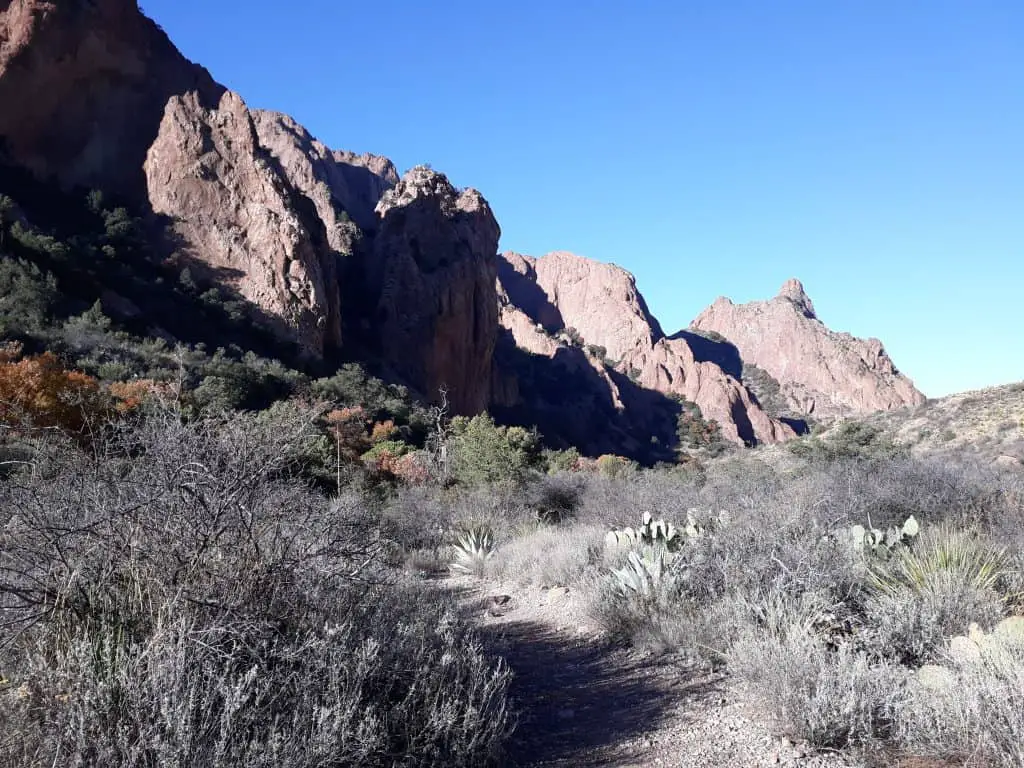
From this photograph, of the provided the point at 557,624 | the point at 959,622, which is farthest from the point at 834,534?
the point at 557,624

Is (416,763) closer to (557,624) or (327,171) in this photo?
(557,624)

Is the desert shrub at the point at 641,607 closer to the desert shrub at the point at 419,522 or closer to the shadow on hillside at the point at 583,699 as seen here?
the shadow on hillside at the point at 583,699

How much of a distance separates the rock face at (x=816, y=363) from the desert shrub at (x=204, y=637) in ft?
256

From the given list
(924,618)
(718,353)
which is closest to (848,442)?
(924,618)

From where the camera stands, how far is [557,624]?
6453 mm

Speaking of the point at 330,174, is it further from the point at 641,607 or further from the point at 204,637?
the point at 204,637

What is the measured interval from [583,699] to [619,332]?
264 feet

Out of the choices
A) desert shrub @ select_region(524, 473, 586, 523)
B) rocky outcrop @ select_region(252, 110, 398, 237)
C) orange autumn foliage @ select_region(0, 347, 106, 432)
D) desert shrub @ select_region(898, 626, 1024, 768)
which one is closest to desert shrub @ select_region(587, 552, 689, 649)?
desert shrub @ select_region(898, 626, 1024, 768)

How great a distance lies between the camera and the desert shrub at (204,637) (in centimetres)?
223

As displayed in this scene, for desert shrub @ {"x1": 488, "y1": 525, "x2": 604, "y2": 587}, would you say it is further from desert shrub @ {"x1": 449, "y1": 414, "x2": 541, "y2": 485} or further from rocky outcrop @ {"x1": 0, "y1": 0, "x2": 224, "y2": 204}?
rocky outcrop @ {"x1": 0, "y1": 0, "x2": 224, "y2": 204}

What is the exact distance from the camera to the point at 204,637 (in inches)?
102

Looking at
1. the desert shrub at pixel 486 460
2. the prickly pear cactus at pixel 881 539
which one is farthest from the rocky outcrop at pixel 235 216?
the prickly pear cactus at pixel 881 539

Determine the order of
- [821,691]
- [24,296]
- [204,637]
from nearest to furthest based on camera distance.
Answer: [204,637]
[821,691]
[24,296]

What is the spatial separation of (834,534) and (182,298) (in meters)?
31.5
